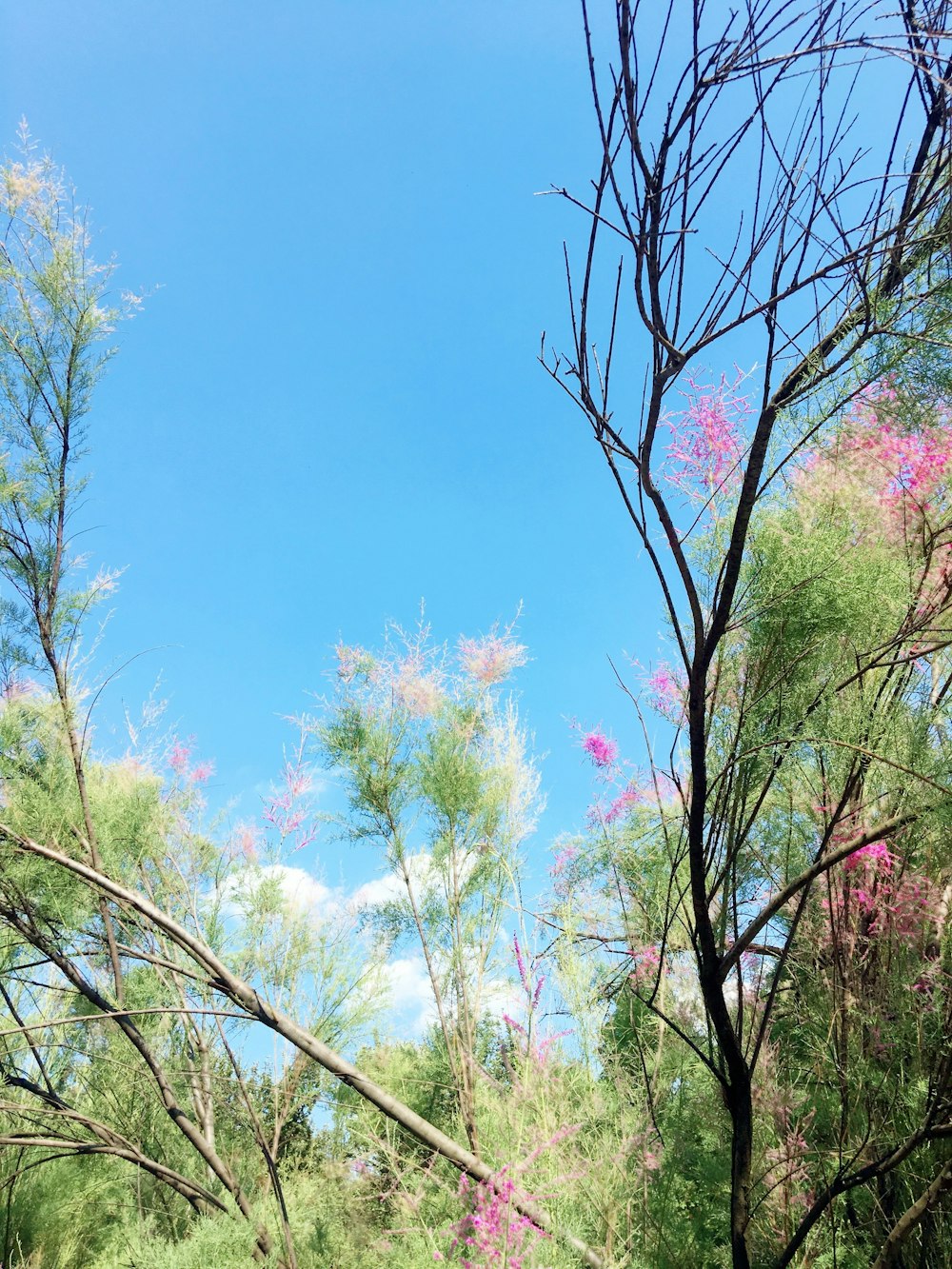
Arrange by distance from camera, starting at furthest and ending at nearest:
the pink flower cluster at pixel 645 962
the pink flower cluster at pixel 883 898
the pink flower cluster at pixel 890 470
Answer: the pink flower cluster at pixel 645 962
the pink flower cluster at pixel 883 898
the pink flower cluster at pixel 890 470

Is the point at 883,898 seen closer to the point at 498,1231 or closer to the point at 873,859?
the point at 873,859

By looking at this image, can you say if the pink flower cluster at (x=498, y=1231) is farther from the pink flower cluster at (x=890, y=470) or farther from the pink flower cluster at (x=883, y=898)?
the pink flower cluster at (x=890, y=470)

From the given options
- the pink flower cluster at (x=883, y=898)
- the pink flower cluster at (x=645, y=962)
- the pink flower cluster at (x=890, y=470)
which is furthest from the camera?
the pink flower cluster at (x=645, y=962)

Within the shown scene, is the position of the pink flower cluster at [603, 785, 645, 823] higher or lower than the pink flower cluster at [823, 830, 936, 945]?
higher

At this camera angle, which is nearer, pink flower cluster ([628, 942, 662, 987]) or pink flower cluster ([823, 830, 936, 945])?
pink flower cluster ([823, 830, 936, 945])


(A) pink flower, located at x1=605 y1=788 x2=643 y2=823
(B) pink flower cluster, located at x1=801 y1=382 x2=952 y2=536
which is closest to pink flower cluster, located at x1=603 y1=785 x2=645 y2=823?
(A) pink flower, located at x1=605 y1=788 x2=643 y2=823

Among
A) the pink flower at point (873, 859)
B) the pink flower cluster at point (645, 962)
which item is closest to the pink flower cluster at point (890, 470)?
the pink flower at point (873, 859)

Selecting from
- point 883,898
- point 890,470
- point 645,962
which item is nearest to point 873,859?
point 883,898

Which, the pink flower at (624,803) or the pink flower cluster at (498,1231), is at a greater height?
the pink flower at (624,803)

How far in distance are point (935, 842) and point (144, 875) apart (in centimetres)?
303

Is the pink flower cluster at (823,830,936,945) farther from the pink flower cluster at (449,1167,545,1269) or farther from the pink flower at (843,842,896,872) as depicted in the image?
the pink flower cluster at (449,1167,545,1269)

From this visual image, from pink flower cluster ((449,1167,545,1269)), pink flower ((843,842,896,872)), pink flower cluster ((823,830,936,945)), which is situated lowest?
pink flower cluster ((449,1167,545,1269))

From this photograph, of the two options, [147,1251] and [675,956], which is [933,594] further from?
[147,1251]

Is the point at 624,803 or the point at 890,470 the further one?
the point at 624,803
